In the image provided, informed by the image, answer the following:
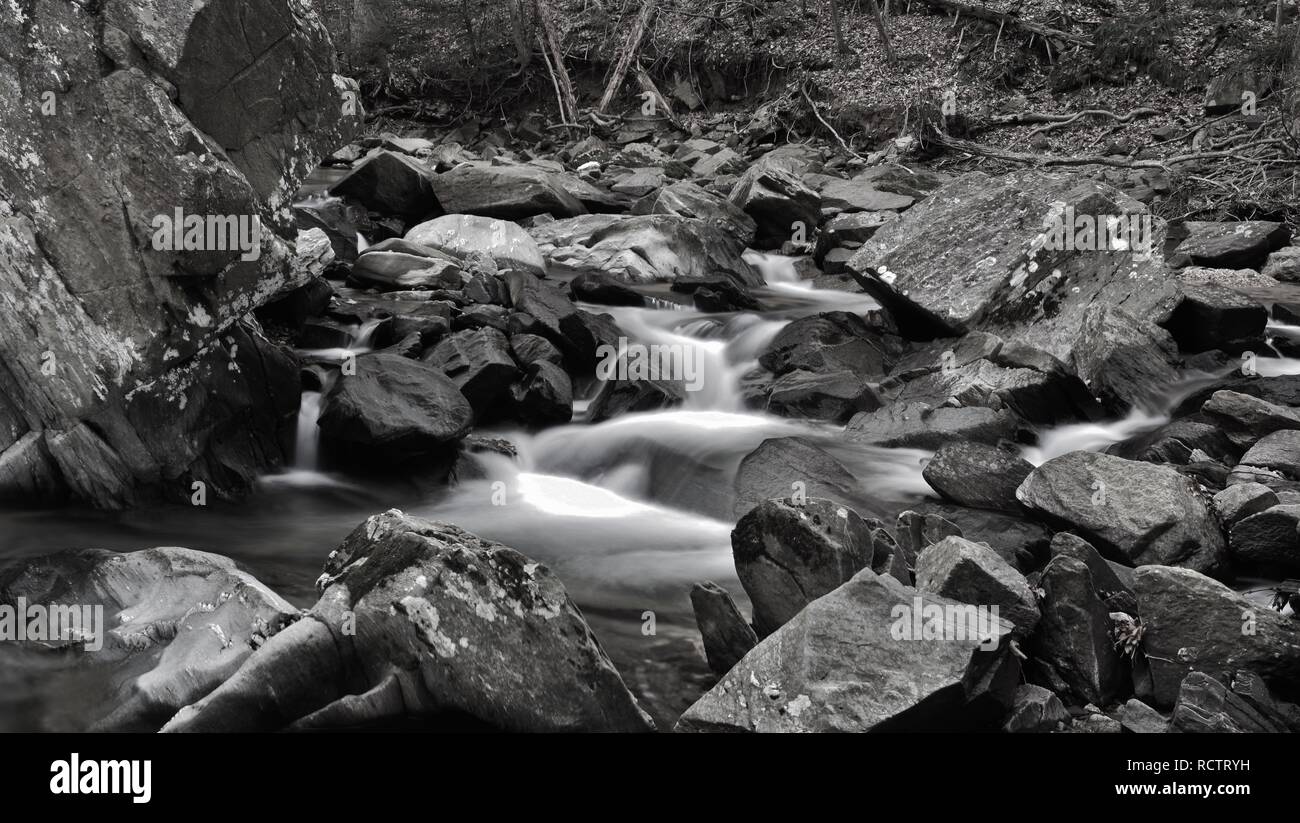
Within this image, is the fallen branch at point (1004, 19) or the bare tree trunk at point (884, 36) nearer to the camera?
the fallen branch at point (1004, 19)

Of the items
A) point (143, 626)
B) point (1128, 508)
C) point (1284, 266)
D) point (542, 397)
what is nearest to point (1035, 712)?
point (1128, 508)

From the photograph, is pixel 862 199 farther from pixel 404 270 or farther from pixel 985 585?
pixel 985 585

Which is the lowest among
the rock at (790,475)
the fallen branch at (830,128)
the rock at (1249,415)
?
the rock at (790,475)

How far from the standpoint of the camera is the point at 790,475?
7.46m

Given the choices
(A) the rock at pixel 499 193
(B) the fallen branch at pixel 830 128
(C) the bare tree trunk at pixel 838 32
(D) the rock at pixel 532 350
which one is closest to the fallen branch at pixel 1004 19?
(C) the bare tree trunk at pixel 838 32

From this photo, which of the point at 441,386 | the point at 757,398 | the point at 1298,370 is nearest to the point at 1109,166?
the point at 1298,370

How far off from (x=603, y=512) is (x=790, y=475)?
143 cm

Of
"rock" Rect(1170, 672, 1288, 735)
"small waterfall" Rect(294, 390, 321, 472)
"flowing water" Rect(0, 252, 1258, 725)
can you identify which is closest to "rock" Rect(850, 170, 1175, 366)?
"flowing water" Rect(0, 252, 1258, 725)

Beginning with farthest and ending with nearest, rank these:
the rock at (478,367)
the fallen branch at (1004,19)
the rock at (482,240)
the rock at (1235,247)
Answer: the fallen branch at (1004,19) → the rock at (1235,247) → the rock at (482,240) → the rock at (478,367)

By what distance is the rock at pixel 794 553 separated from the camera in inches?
190

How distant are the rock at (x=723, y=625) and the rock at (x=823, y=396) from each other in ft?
14.4

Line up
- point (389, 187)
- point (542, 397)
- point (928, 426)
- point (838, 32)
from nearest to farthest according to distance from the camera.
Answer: point (928, 426)
point (542, 397)
point (389, 187)
point (838, 32)

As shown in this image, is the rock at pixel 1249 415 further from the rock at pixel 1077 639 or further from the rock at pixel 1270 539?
the rock at pixel 1077 639

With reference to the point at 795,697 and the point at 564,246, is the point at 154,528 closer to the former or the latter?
the point at 795,697
